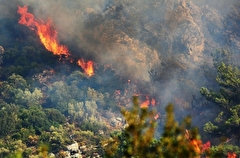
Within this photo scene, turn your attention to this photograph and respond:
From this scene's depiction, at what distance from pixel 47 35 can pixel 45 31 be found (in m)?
1.31

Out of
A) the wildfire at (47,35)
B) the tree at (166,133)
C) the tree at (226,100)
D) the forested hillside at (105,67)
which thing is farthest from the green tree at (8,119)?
the tree at (166,133)

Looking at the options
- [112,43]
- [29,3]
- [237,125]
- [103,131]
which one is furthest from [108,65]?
[237,125]

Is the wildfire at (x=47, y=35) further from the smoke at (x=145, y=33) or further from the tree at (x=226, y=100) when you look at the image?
the tree at (x=226, y=100)

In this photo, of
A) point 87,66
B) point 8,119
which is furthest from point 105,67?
point 8,119

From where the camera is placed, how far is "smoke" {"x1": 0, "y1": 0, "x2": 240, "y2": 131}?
76.0 meters

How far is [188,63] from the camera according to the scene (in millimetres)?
75375

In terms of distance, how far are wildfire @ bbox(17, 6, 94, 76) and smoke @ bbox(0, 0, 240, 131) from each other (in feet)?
4.72

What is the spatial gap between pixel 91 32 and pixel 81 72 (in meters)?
11.8

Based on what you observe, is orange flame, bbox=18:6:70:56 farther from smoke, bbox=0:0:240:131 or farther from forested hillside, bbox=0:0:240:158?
smoke, bbox=0:0:240:131

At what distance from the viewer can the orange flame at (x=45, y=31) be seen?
291ft

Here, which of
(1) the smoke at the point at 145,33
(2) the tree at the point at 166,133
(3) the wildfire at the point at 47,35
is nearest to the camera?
(2) the tree at the point at 166,133

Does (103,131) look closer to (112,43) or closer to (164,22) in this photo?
(112,43)

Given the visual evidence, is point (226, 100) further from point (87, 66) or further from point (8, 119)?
point (87, 66)

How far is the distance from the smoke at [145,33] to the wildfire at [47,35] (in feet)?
4.72
